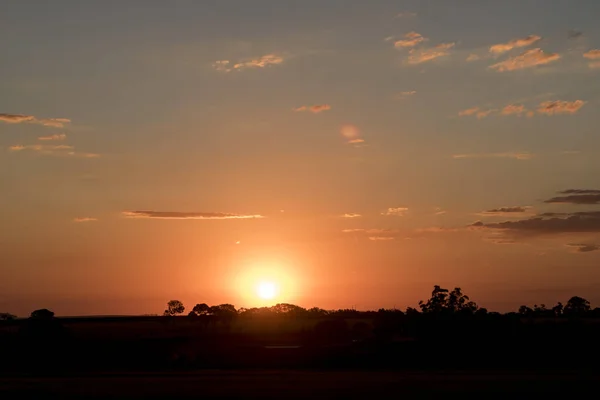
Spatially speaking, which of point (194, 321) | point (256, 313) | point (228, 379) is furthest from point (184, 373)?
point (256, 313)

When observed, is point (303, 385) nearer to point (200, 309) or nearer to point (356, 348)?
point (356, 348)

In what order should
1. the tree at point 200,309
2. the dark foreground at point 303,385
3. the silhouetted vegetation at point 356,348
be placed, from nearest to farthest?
the dark foreground at point 303,385
the silhouetted vegetation at point 356,348
the tree at point 200,309

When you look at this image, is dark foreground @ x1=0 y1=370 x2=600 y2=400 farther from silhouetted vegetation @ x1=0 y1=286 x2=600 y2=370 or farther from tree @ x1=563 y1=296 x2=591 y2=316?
tree @ x1=563 y1=296 x2=591 y2=316

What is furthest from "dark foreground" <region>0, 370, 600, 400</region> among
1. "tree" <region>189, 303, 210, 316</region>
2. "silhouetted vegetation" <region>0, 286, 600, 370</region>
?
"tree" <region>189, 303, 210, 316</region>

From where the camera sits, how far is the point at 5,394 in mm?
36312

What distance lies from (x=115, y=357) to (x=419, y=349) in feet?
73.9

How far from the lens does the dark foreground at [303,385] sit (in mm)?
35344

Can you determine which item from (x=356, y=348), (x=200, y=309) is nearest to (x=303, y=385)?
(x=356, y=348)

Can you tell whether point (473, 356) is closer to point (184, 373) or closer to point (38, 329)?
point (184, 373)

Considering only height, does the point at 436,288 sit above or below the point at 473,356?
above

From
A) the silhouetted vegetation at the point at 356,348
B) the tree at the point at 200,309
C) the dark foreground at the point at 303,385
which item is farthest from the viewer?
the tree at the point at 200,309

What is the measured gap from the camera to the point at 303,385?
38.8 m

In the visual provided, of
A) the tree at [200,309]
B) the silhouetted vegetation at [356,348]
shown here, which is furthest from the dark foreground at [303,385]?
the tree at [200,309]

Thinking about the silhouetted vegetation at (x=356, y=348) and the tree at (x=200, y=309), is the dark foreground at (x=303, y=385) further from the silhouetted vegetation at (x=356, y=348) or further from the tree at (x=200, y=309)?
the tree at (x=200, y=309)
